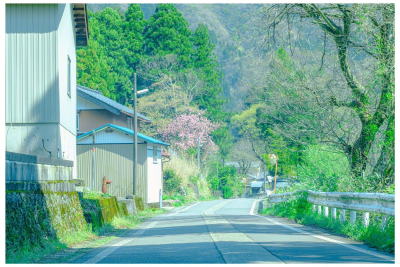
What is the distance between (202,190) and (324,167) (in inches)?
1393

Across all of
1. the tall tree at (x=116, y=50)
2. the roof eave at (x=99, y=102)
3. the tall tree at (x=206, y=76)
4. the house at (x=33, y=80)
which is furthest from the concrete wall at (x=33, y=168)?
the tall tree at (x=206, y=76)

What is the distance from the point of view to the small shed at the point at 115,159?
32781 mm

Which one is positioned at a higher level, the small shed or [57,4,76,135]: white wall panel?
[57,4,76,135]: white wall panel

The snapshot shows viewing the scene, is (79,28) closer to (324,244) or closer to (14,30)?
(14,30)

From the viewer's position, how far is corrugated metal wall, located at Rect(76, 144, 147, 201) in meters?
32.8

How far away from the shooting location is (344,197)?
10688 millimetres

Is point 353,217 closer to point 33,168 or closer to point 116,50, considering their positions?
point 33,168

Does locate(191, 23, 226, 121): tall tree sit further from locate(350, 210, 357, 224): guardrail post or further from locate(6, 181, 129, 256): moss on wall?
locate(350, 210, 357, 224): guardrail post

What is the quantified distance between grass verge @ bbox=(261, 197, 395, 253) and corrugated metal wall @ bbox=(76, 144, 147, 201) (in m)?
16.4

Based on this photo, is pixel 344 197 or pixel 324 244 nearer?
pixel 324 244

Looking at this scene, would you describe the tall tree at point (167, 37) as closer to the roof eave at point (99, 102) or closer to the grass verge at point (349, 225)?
the roof eave at point (99, 102)

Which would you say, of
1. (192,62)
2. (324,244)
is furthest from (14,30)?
(192,62)

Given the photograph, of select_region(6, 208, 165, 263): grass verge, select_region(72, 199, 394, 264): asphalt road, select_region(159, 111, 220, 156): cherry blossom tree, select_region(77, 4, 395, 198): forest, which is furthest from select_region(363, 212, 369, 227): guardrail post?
select_region(159, 111, 220, 156): cherry blossom tree

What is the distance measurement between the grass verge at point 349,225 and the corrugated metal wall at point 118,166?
16.4m
